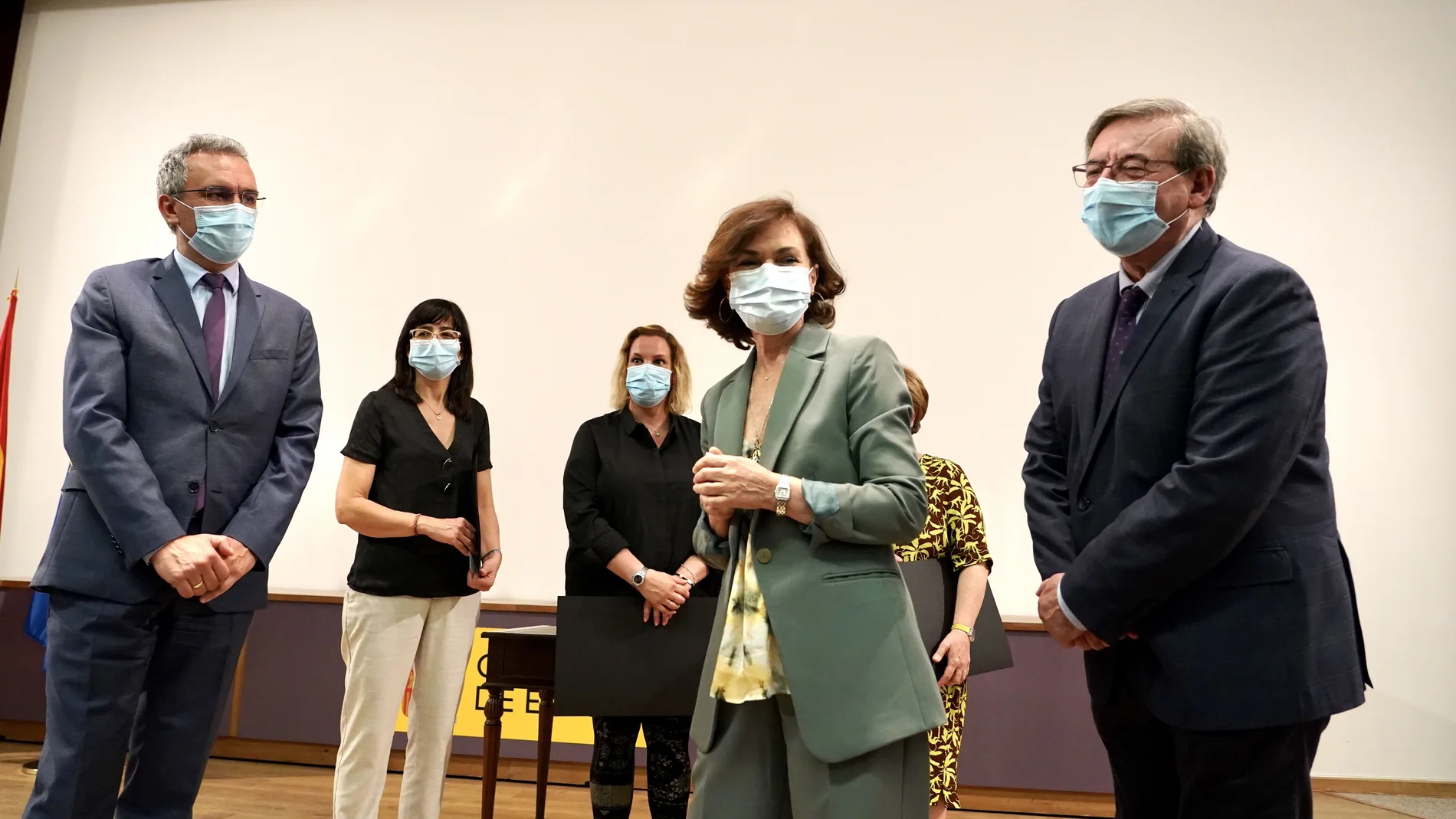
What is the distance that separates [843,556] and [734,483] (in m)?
0.21

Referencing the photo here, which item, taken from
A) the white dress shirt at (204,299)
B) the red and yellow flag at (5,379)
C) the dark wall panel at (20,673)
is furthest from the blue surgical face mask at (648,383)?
the red and yellow flag at (5,379)

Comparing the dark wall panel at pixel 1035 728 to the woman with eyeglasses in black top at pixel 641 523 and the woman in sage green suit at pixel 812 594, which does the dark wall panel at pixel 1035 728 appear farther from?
the woman in sage green suit at pixel 812 594

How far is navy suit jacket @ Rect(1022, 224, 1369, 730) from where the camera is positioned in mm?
1312

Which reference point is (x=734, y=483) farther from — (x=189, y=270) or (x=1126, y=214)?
(x=189, y=270)

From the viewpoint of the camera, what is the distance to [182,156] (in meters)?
2.09

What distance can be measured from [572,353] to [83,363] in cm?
324

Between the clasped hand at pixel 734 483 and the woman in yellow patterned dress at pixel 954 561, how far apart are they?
105cm

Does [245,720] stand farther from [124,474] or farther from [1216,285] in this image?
[1216,285]

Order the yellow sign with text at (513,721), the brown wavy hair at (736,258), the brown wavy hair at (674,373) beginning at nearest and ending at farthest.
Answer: the brown wavy hair at (736,258)
the brown wavy hair at (674,373)
the yellow sign with text at (513,721)

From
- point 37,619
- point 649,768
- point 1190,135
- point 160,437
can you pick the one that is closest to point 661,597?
point 649,768

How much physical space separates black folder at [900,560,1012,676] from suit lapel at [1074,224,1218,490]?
931mm

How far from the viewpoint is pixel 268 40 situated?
5645 mm

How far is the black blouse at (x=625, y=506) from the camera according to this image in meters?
2.91

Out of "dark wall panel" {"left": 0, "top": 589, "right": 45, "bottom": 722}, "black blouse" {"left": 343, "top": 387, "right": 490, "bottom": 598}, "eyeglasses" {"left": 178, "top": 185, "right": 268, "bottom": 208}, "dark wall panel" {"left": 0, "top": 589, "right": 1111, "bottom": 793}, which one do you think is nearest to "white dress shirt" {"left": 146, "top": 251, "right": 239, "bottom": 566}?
"eyeglasses" {"left": 178, "top": 185, "right": 268, "bottom": 208}
